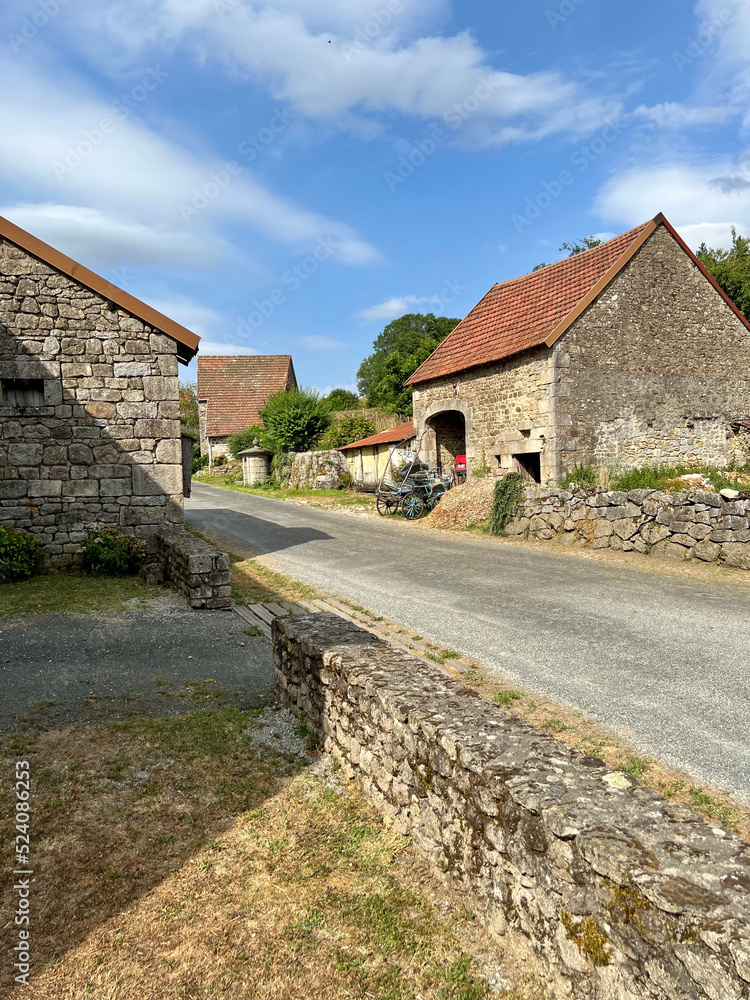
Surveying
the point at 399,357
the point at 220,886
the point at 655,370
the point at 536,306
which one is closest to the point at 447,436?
the point at 536,306

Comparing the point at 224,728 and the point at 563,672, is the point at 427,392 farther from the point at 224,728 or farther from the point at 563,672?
the point at 224,728

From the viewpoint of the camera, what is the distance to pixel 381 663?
374 centimetres

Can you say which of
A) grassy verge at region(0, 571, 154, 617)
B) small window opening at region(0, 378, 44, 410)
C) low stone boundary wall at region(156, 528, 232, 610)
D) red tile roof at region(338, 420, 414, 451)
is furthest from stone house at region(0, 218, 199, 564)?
red tile roof at region(338, 420, 414, 451)

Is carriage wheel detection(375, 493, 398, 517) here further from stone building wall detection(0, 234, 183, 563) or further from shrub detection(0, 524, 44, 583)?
shrub detection(0, 524, 44, 583)

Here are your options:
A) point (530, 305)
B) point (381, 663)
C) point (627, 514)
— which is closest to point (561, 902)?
point (381, 663)

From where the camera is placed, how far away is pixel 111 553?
972cm

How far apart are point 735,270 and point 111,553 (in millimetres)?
33004

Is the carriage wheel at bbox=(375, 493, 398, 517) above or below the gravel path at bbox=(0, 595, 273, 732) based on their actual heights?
above

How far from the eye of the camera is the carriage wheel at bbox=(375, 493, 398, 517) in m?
18.8

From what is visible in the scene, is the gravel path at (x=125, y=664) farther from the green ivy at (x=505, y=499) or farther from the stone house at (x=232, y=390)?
the stone house at (x=232, y=390)

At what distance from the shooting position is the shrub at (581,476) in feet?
47.0

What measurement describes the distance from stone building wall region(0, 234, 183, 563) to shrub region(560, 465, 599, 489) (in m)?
8.60

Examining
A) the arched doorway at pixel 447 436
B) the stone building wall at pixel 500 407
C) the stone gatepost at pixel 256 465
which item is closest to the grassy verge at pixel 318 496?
the stone gatepost at pixel 256 465

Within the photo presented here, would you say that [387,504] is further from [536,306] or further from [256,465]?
[256,465]
